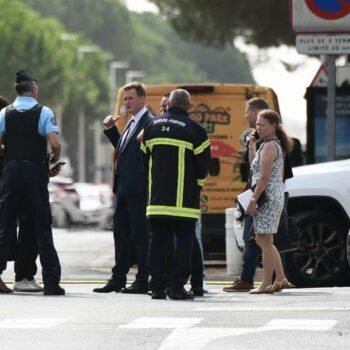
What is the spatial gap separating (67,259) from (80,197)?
100 ft

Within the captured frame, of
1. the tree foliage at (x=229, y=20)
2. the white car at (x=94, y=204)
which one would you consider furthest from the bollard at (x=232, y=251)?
the white car at (x=94, y=204)

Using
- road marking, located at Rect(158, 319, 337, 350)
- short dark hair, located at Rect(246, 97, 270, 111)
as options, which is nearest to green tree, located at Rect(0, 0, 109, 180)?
short dark hair, located at Rect(246, 97, 270, 111)

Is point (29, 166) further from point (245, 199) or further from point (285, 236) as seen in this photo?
point (285, 236)

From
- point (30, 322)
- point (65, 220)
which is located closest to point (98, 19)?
point (65, 220)

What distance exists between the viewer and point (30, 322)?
39.0ft

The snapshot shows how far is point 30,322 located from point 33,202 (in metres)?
2.89

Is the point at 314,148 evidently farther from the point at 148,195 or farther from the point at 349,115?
the point at 148,195

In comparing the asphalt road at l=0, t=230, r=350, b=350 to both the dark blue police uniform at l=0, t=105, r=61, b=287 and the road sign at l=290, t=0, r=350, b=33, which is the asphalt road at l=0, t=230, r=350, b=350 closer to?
the dark blue police uniform at l=0, t=105, r=61, b=287

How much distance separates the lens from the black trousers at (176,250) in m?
14.1

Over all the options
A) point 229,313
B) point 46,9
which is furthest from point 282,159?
point 46,9

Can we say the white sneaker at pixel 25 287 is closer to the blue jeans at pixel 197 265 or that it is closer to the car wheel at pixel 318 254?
the blue jeans at pixel 197 265

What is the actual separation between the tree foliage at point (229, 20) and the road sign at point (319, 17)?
16554 millimetres

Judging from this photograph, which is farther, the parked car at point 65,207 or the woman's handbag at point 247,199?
the parked car at point 65,207

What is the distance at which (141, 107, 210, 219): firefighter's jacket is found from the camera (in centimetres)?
1405
